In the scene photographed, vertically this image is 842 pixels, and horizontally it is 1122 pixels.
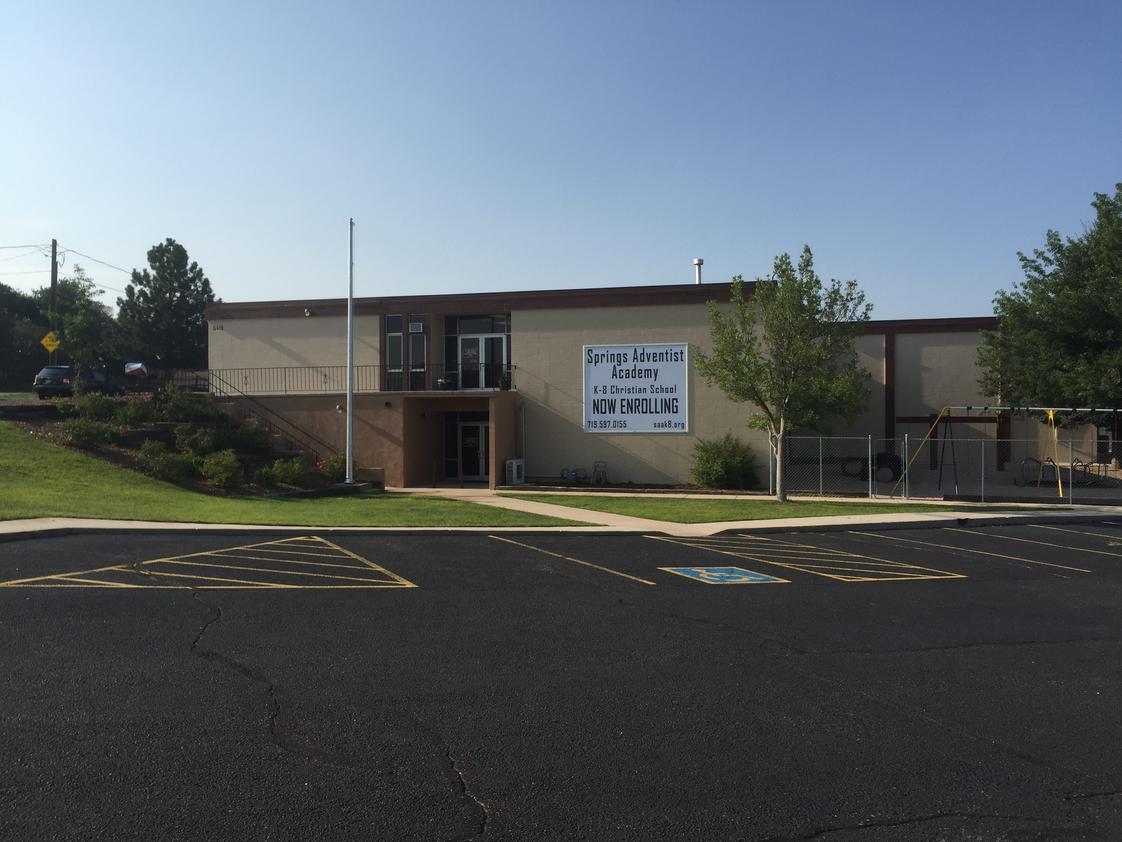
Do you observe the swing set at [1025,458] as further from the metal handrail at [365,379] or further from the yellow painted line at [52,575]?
the yellow painted line at [52,575]

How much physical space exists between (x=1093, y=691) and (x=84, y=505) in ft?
59.7

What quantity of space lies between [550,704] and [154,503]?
15948 mm

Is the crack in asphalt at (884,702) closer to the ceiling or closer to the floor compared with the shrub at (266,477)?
closer to the floor

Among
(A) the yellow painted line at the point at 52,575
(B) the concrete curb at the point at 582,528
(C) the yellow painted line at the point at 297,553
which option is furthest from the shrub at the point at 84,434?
(A) the yellow painted line at the point at 52,575

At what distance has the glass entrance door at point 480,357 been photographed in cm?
3000

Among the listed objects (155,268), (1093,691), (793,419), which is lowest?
(1093,691)

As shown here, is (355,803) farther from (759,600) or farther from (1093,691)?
(759,600)

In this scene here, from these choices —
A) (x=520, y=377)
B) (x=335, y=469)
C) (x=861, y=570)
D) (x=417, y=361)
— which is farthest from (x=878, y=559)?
(x=417, y=361)

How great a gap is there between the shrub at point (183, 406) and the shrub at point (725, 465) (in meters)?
A: 16.0

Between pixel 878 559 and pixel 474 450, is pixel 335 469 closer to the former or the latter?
pixel 474 450

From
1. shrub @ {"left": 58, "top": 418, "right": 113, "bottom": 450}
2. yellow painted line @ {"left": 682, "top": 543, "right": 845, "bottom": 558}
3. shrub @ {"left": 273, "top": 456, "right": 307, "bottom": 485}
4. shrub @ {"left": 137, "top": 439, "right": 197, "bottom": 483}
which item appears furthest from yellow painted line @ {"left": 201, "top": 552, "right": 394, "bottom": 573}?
shrub @ {"left": 58, "top": 418, "right": 113, "bottom": 450}

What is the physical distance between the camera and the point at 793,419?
77.0ft

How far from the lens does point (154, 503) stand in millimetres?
19297

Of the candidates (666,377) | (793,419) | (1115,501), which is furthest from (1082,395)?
(666,377)
